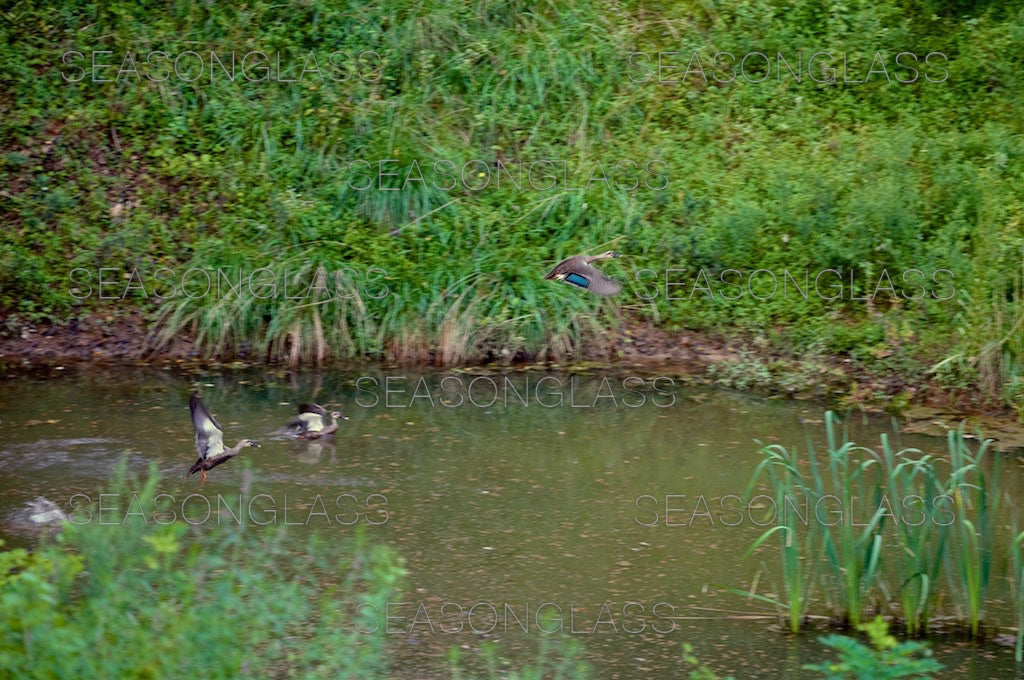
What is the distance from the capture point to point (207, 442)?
271 inches

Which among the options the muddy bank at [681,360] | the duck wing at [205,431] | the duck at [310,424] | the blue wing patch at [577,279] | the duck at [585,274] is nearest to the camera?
the duck wing at [205,431]

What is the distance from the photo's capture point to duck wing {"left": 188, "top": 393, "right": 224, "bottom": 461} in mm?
6750

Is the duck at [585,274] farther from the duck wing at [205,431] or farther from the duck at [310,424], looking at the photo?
the duck wing at [205,431]

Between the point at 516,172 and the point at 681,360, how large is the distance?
7.90 ft

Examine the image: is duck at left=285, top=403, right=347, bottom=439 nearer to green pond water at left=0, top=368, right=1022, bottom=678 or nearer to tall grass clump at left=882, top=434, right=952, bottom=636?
green pond water at left=0, top=368, right=1022, bottom=678

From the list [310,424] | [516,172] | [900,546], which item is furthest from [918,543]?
[516,172]

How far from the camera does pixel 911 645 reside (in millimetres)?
3580

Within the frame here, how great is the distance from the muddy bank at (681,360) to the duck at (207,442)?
259cm

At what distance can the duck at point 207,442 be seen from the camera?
677cm

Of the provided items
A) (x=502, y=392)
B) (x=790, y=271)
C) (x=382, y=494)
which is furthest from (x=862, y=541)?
Answer: (x=790, y=271)

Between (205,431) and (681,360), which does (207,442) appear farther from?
(681,360)

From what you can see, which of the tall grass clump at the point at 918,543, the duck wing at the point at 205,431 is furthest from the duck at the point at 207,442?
the tall grass clump at the point at 918,543

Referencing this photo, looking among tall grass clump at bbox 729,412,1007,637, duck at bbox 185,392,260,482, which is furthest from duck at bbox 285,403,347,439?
tall grass clump at bbox 729,412,1007,637

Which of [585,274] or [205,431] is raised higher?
[585,274]
